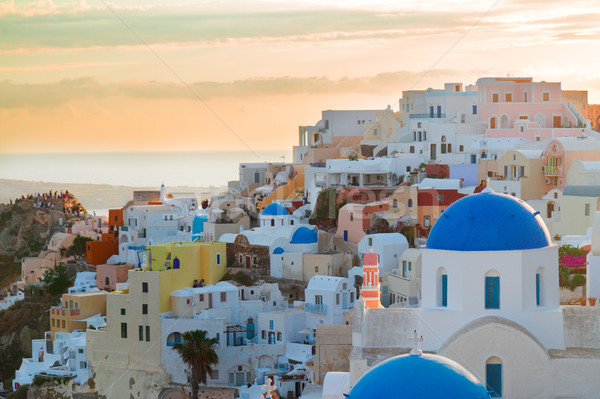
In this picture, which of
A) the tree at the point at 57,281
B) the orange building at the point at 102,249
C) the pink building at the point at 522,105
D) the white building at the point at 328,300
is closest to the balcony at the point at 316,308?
the white building at the point at 328,300

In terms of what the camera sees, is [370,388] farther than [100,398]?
No

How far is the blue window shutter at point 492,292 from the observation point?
73.3 ft

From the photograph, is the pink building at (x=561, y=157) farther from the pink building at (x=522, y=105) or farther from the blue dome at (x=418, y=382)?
the blue dome at (x=418, y=382)

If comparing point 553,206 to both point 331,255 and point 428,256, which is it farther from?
point 428,256

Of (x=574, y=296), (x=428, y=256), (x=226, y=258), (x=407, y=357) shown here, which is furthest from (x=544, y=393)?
(x=226, y=258)

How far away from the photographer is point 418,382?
15.6m

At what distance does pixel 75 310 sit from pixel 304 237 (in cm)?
947

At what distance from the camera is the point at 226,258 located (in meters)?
44.4

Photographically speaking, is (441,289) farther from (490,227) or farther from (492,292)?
(490,227)

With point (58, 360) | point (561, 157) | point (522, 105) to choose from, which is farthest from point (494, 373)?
point (522, 105)

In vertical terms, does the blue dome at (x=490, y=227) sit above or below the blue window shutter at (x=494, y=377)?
above

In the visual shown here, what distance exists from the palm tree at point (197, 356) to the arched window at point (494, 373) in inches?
668

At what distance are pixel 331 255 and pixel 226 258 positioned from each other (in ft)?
14.6

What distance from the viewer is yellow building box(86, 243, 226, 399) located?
3925cm
